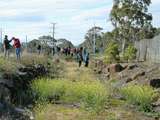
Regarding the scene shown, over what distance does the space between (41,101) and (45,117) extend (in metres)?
3.58

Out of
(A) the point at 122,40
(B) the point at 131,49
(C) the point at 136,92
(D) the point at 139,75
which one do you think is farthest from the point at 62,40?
(C) the point at 136,92

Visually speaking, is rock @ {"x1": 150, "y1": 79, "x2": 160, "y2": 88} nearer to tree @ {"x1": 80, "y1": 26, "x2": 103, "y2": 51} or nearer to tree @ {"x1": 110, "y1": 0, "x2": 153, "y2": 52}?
tree @ {"x1": 110, "y1": 0, "x2": 153, "y2": 52}

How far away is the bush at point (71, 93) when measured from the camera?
18186 millimetres

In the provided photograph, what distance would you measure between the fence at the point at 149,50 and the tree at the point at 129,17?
16.6m

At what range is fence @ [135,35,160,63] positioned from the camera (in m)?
42.8

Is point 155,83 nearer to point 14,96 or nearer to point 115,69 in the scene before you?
point 14,96

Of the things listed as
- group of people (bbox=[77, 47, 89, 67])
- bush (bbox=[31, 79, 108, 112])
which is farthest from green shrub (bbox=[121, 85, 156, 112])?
group of people (bbox=[77, 47, 89, 67])

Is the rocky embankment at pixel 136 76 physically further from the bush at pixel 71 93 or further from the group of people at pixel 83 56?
the group of people at pixel 83 56

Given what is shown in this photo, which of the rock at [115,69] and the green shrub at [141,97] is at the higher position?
the green shrub at [141,97]

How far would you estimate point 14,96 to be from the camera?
19.5 m

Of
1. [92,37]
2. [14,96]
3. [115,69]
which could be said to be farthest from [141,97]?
[92,37]

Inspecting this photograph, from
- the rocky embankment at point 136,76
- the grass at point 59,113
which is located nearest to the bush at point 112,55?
the rocky embankment at point 136,76

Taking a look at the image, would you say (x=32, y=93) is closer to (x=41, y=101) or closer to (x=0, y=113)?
(x=41, y=101)

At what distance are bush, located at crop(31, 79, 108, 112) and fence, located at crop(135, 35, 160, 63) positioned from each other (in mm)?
21209
